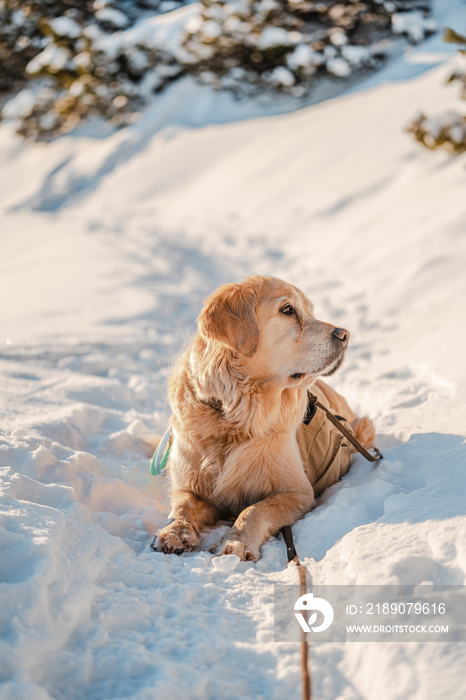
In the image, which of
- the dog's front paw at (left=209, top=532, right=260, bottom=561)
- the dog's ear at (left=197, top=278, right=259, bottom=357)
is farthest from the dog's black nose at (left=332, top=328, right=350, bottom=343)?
the dog's front paw at (left=209, top=532, right=260, bottom=561)

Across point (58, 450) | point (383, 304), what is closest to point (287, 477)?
point (58, 450)

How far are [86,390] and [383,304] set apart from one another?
3.33 m

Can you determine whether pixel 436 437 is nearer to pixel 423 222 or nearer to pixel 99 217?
pixel 423 222

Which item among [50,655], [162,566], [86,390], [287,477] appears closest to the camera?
[50,655]

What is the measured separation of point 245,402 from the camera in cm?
289

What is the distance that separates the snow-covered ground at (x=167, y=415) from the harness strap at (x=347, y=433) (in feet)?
0.21

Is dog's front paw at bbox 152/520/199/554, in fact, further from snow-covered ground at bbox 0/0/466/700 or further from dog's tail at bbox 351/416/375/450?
dog's tail at bbox 351/416/375/450

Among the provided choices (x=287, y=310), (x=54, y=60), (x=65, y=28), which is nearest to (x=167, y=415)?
(x=287, y=310)

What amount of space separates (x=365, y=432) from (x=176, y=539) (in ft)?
4.79

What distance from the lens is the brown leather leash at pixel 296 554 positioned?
1.63 metres

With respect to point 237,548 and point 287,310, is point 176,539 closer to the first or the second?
point 237,548

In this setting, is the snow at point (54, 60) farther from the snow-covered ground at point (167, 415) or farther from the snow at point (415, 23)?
the snow at point (415, 23)

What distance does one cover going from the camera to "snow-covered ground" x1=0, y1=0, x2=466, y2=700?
1.68 metres

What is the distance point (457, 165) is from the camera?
876cm
